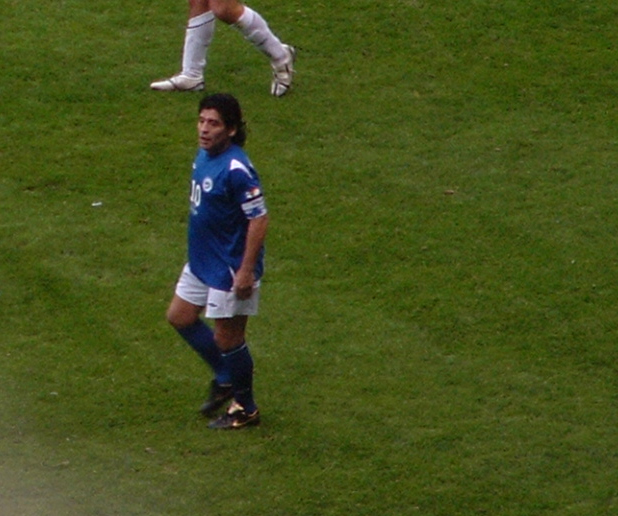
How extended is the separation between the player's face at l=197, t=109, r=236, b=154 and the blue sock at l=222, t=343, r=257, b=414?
103cm

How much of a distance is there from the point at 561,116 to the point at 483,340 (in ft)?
10.7

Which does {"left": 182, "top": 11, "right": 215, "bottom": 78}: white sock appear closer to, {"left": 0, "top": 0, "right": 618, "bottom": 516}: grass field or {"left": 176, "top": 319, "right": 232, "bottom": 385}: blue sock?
{"left": 0, "top": 0, "right": 618, "bottom": 516}: grass field

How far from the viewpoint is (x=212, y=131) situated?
250 inches

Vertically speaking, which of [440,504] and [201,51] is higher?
[201,51]

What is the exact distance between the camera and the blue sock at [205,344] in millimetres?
6684

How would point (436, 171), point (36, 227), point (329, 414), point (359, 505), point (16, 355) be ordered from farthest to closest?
point (436, 171), point (36, 227), point (16, 355), point (329, 414), point (359, 505)

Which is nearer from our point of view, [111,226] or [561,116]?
[111,226]

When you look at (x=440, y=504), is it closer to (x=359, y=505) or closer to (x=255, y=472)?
(x=359, y=505)

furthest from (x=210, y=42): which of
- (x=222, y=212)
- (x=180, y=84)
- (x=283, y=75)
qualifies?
(x=222, y=212)

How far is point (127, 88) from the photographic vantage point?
34.0ft

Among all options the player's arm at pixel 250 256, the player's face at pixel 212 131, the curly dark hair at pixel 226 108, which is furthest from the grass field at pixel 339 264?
the curly dark hair at pixel 226 108

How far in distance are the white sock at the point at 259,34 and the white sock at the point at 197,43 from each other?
0.24 metres

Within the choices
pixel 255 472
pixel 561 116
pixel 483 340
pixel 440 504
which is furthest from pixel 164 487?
pixel 561 116

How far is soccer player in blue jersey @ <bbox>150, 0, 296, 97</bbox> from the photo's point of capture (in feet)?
32.2
